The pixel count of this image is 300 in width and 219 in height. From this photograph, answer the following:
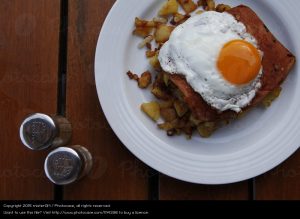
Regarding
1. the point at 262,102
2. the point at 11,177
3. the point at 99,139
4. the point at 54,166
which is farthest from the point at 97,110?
the point at 262,102

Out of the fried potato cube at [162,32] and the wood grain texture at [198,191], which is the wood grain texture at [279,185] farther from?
the fried potato cube at [162,32]

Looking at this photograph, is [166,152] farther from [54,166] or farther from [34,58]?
[34,58]

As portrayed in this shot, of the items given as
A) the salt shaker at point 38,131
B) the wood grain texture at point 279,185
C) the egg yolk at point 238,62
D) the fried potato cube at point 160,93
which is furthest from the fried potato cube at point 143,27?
Result: the wood grain texture at point 279,185

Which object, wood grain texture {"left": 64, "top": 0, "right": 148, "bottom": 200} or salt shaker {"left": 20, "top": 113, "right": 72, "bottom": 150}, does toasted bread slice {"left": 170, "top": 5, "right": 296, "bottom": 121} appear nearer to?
wood grain texture {"left": 64, "top": 0, "right": 148, "bottom": 200}

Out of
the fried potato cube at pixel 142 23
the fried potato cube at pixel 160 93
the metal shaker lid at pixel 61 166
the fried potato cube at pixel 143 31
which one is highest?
the fried potato cube at pixel 142 23

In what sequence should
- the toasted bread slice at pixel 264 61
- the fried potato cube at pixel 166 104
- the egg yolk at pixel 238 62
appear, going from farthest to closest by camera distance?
the fried potato cube at pixel 166 104 < the toasted bread slice at pixel 264 61 < the egg yolk at pixel 238 62

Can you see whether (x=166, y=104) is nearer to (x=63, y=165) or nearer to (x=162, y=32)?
(x=162, y=32)

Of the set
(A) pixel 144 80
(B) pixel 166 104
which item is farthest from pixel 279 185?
(A) pixel 144 80
